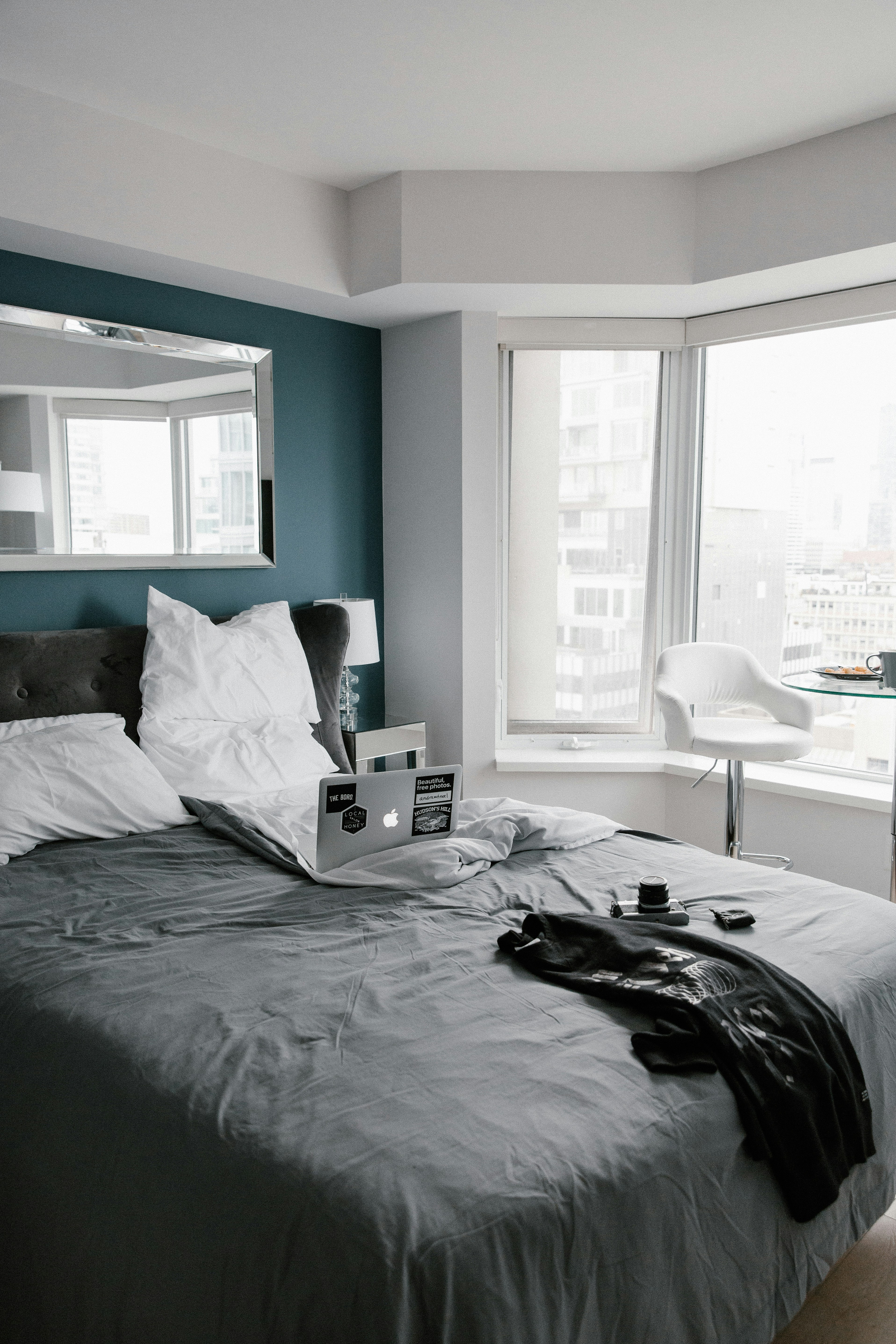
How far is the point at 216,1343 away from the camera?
3.97 ft

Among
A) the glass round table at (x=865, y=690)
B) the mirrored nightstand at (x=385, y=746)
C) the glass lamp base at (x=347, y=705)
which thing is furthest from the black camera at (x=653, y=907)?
the glass lamp base at (x=347, y=705)

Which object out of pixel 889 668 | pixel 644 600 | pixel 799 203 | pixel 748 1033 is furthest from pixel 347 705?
pixel 748 1033

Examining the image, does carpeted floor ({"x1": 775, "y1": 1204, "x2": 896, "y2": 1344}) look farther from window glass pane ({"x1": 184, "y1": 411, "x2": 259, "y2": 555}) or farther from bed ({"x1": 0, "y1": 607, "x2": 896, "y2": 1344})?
window glass pane ({"x1": 184, "y1": 411, "x2": 259, "y2": 555})

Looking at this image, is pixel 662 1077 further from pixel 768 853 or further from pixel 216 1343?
pixel 768 853

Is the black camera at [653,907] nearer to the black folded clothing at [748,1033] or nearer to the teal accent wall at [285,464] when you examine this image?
the black folded clothing at [748,1033]

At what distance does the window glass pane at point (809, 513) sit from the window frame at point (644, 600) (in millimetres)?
194

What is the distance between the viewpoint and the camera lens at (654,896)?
2119 millimetres

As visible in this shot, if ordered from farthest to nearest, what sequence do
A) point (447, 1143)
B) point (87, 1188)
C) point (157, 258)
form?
1. point (157, 258)
2. point (87, 1188)
3. point (447, 1143)

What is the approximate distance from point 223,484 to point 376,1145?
119 inches

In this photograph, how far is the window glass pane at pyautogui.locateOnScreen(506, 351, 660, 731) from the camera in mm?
4391

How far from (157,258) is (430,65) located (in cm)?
112

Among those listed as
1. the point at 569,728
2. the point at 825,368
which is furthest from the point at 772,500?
the point at 569,728

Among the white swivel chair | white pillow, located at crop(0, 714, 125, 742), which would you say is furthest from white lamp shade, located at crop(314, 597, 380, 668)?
the white swivel chair

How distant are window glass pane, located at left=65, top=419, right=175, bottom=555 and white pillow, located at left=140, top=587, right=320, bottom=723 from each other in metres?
0.26
